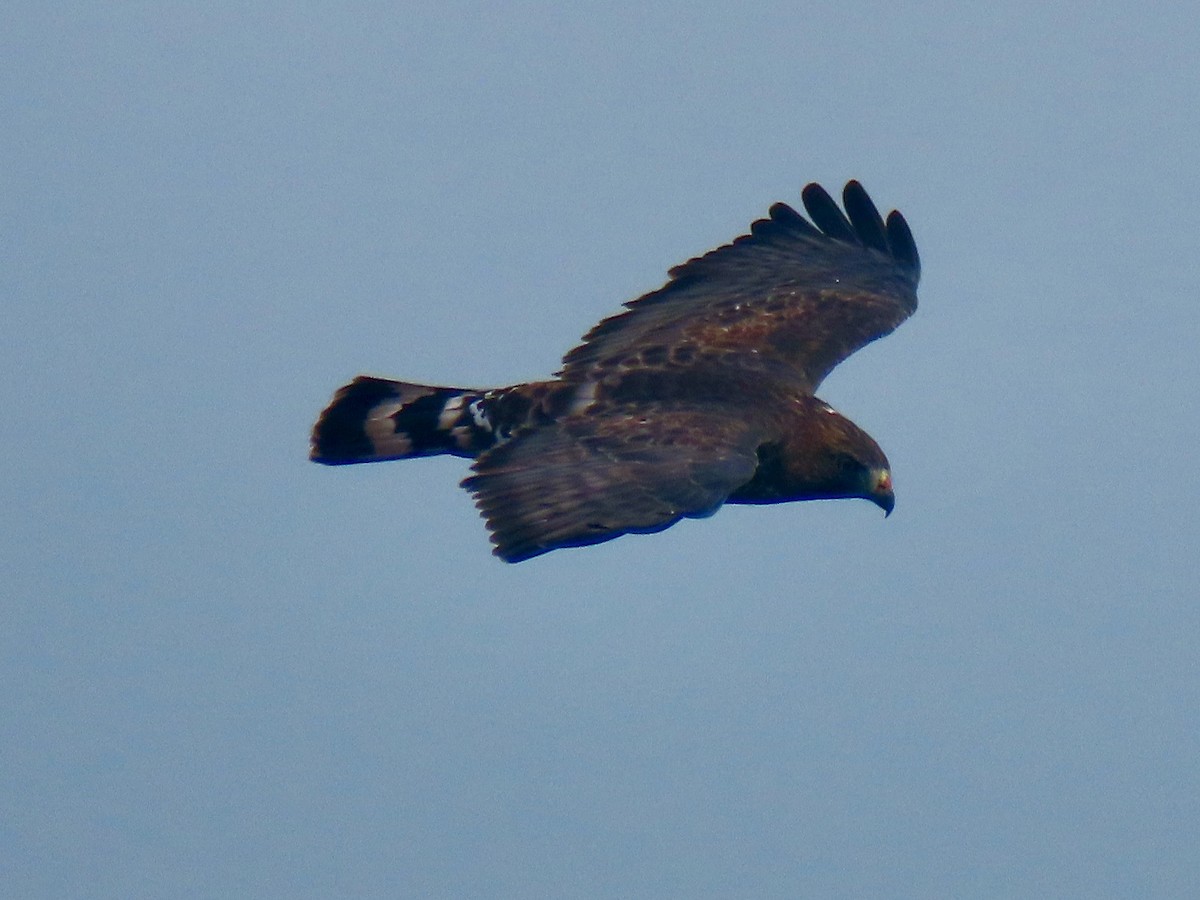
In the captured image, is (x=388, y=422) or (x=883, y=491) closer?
(x=883, y=491)

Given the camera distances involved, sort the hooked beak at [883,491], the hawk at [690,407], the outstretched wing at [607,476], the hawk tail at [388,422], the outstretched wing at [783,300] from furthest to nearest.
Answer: the outstretched wing at [783,300] → the hawk tail at [388,422] → the hooked beak at [883,491] → the hawk at [690,407] → the outstretched wing at [607,476]

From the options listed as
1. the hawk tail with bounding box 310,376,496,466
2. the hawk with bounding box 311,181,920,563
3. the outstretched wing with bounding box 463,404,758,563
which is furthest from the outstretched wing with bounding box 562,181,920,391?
the outstretched wing with bounding box 463,404,758,563

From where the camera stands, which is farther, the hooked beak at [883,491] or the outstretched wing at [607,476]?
the hooked beak at [883,491]

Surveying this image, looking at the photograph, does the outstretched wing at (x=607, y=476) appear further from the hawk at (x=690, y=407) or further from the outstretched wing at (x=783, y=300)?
the outstretched wing at (x=783, y=300)

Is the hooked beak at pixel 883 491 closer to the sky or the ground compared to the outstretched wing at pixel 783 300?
closer to the ground

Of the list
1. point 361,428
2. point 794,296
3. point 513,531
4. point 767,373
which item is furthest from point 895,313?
point 513,531

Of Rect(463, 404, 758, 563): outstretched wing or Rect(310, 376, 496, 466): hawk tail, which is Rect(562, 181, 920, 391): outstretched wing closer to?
Rect(310, 376, 496, 466): hawk tail

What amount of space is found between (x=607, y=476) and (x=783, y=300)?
3.22 meters

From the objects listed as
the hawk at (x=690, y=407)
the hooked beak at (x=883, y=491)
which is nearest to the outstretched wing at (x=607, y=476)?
the hawk at (x=690, y=407)

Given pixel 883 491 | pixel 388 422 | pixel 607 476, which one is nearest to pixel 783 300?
pixel 883 491

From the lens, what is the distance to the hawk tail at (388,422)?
1175 cm

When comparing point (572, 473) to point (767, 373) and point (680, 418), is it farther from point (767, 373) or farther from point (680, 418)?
point (767, 373)

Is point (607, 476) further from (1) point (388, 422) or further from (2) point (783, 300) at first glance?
(2) point (783, 300)

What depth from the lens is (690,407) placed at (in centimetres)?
1097
